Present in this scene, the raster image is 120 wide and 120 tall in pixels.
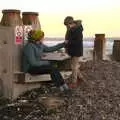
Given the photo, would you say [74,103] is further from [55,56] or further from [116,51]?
[116,51]

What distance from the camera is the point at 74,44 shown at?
513 inches

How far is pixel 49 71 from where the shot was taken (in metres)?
12.7

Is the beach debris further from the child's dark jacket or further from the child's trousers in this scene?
the child's dark jacket

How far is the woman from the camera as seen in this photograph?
1258cm

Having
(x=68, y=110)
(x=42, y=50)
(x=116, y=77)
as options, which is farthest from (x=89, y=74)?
(x=68, y=110)

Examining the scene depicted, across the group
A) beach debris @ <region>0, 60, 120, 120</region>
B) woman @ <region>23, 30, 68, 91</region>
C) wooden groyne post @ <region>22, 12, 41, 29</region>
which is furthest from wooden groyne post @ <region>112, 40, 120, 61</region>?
woman @ <region>23, 30, 68, 91</region>

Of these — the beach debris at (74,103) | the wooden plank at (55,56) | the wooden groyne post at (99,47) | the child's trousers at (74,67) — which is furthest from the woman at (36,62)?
the wooden groyne post at (99,47)

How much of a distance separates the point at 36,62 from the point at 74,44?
3.07 ft

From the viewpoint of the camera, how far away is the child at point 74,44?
13.0 m

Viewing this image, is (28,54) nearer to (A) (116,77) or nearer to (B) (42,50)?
(B) (42,50)

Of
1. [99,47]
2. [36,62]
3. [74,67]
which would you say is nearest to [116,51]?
[99,47]

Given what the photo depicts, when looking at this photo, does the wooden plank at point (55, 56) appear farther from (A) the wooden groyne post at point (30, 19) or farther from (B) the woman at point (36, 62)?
(A) the wooden groyne post at point (30, 19)

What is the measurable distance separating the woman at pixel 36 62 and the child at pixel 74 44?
0.59m

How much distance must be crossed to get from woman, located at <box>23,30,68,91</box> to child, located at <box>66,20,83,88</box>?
1.93 ft
